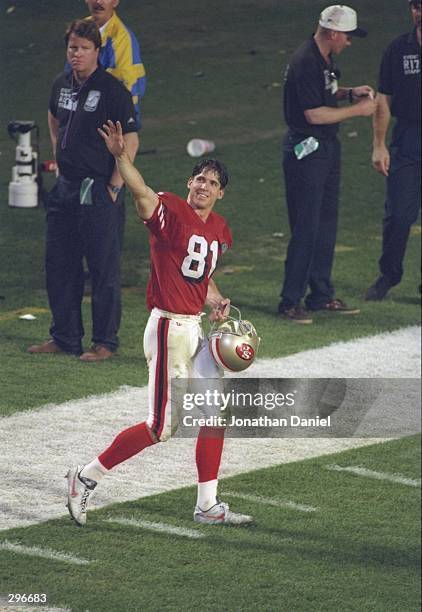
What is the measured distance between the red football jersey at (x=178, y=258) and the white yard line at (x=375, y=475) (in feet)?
18.3

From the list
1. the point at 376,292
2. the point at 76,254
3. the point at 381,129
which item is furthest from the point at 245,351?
the point at 376,292

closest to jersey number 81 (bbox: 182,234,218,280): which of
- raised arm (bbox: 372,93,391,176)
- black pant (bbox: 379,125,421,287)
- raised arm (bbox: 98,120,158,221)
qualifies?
raised arm (bbox: 98,120,158,221)

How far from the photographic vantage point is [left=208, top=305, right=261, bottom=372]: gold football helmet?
3.42 metres

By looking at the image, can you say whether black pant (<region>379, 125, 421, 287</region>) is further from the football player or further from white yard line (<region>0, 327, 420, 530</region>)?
the football player

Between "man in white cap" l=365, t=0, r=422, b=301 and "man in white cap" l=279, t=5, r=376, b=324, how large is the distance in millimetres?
183

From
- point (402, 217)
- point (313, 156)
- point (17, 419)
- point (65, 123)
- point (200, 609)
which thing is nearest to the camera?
point (65, 123)

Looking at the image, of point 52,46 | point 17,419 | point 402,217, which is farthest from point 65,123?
point 402,217

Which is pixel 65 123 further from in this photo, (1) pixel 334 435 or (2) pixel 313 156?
(2) pixel 313 156

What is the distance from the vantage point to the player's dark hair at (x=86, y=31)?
12.2ft

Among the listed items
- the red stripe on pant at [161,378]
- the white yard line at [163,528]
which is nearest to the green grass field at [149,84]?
the red stripe on pant at [161,378]

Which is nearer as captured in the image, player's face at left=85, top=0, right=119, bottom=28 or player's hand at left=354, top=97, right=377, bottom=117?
player's face at left=85, top=0, right=119, bottom=28

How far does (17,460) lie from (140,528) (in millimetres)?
3023

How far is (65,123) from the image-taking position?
12.6 ft

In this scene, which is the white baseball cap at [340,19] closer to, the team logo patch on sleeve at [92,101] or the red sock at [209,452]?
the team logo patch on sleeve at [92,101]
